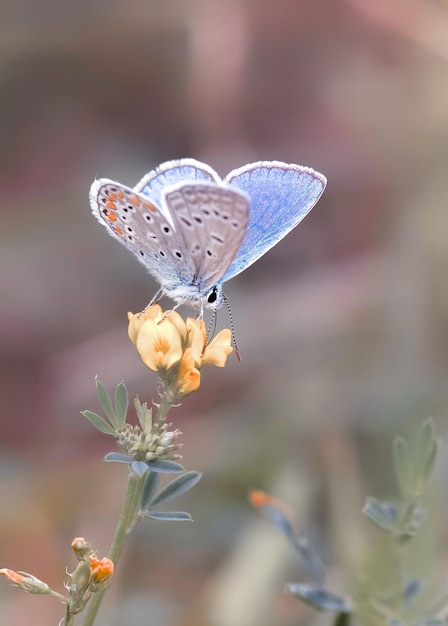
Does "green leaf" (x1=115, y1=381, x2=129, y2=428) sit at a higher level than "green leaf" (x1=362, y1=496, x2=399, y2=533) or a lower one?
lower

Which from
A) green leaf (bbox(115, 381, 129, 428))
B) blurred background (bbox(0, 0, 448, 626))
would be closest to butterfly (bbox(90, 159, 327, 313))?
green leaf (bbox(115, 381, 129, 428))

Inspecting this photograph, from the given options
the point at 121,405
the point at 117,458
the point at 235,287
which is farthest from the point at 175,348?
the point at 235,287

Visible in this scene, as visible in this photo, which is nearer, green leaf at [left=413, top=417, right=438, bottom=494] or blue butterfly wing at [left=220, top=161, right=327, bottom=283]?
green leaf at [left=413, top=417, right=438, bottom=494]

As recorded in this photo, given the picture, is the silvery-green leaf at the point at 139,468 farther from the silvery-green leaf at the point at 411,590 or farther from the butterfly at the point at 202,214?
the silvery-green leaf at the point at 411,590

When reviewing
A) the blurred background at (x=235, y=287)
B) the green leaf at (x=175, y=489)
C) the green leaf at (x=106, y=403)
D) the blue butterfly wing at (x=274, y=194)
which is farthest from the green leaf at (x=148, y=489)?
the blurred background at (x=235, y=287)

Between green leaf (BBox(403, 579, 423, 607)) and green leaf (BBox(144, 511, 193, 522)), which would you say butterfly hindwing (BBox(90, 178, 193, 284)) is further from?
green leaf (BBox(403, 579, 423, 607))

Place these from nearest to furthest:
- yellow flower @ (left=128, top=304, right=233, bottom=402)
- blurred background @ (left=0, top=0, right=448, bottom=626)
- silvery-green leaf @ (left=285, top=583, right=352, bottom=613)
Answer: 1. yellow flower @ (left=128, top=304, right=233, bottom=402)
2. silvery-green leaf @ (left=285, top=583, right=352, bottom=613)
3. blurred background @ (left=0, top=0, right=448, bottom=626)
